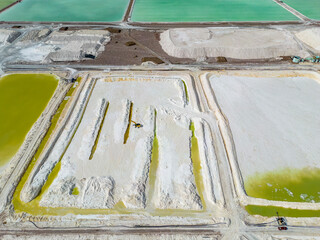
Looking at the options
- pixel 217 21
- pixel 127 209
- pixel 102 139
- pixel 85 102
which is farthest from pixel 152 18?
pixel 127 209

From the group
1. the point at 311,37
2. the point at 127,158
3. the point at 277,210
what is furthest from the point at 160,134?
the point at 311,37

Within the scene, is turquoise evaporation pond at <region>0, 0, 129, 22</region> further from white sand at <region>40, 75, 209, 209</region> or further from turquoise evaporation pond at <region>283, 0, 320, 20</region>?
turquoise evaporation pond at <region>283, 0, 320, 20</region>

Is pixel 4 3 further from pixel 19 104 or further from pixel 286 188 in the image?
pixel 286 188

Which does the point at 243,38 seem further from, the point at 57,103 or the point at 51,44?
the point at 51,44

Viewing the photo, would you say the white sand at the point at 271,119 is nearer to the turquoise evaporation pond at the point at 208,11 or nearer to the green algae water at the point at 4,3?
the turquoise evaporation pond at the point at 208,11

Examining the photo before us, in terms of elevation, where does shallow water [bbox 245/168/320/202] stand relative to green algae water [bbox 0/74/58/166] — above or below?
below

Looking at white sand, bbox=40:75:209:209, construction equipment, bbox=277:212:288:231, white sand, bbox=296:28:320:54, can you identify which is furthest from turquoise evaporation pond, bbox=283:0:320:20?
construction equipment, bbox=277:212:288:231
